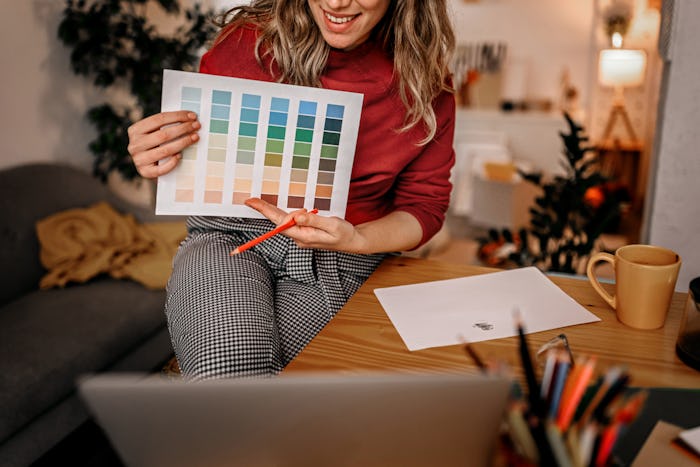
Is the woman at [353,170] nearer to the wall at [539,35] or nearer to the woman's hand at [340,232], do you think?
the woman's hand at [340,232]

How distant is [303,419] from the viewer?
1.43ft

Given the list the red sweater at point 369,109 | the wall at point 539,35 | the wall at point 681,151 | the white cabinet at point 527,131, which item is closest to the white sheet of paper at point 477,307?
the red sweater at point 369,109

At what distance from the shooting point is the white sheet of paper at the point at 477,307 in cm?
77

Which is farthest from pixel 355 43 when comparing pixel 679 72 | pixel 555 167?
pixel 555 167

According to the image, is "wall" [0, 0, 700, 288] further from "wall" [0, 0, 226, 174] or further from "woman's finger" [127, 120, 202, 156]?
"woman's finger" [127, 120, 202, 156]

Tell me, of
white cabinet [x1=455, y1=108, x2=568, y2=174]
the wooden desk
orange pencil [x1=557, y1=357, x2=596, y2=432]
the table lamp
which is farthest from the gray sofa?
the table lamp

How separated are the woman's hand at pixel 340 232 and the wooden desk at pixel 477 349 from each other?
122mm

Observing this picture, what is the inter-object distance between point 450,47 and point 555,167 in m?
3.60

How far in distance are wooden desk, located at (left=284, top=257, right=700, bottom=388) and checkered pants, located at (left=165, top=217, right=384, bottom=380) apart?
0.46 ft

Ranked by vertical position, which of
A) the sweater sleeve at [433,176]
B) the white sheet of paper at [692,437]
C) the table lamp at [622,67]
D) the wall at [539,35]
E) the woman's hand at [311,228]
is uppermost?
the wall at [539,35]

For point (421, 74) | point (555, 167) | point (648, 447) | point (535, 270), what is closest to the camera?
point (648, 447)

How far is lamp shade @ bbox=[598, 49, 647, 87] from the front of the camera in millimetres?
3971

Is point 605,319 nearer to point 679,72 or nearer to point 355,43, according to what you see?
point 355,43

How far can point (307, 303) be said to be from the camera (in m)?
1.02
